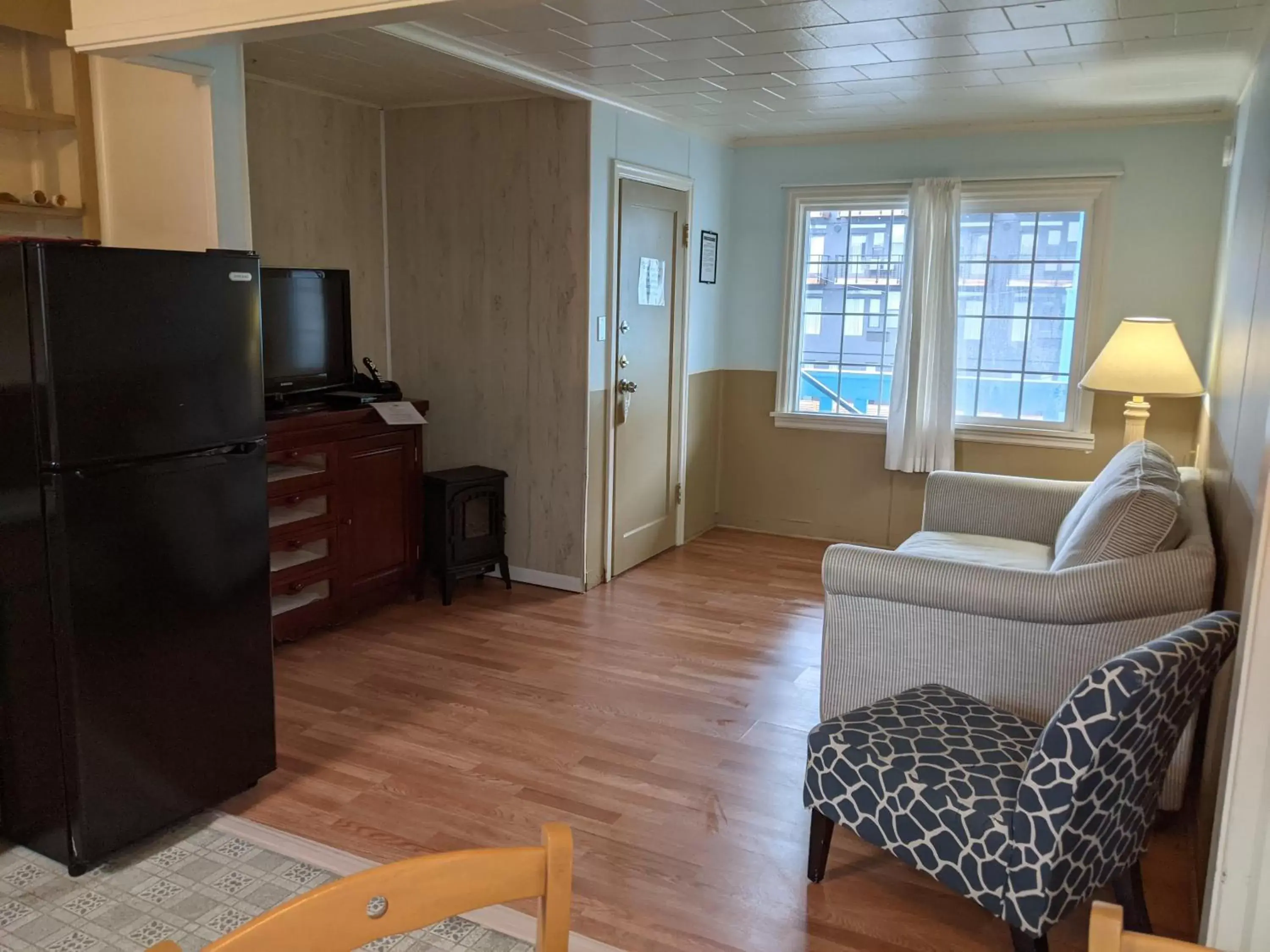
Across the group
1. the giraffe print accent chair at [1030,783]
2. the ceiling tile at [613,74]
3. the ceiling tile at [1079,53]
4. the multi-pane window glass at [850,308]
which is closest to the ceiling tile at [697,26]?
the ceiling tile at [613,74]

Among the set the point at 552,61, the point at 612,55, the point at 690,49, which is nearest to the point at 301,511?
the point at 552,61

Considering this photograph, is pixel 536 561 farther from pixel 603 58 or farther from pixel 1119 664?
pixel 1119 664

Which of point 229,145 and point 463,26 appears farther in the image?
point 463,26

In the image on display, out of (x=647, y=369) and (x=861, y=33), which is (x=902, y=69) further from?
(x=647, y=369)

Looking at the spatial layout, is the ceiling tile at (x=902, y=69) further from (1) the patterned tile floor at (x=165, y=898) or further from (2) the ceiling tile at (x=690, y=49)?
(1) the patterned tile floor at (x=165, y=898)

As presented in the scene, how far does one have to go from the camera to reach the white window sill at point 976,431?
17.2 ft

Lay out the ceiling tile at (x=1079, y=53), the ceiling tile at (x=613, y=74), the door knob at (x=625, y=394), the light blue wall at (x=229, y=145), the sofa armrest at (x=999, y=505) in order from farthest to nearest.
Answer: the door knob at (x=625, y=394) < the sofa armrest at (x=999, y=505) < the ceiling tile at (x=613, y=74) < the ceiling tile at (x=1079, y=53) < the light blue wall at (x=229, y=145)

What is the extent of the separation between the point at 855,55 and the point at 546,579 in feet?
8.99

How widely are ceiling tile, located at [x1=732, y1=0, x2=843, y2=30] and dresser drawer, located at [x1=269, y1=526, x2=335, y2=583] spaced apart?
8.21ft

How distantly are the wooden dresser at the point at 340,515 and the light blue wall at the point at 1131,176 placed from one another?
2.87 metres

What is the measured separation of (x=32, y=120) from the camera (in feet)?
9.91

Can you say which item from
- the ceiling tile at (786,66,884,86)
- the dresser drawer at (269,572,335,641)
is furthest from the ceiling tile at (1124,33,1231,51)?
the dresser drawer at (269,572,335,641)

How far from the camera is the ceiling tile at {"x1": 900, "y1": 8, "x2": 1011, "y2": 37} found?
3.16 m

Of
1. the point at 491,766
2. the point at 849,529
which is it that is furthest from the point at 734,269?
the point at 491,766
